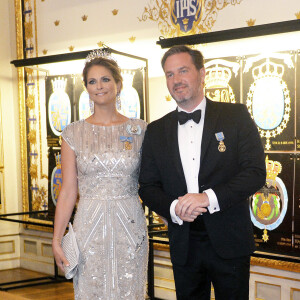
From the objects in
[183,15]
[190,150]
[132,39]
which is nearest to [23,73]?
[132,39]

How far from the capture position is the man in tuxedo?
6.64ft

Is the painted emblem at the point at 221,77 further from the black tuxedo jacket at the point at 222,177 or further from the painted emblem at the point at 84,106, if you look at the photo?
the painted emblem at the point at 84,106

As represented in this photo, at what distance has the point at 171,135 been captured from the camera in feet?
7.25

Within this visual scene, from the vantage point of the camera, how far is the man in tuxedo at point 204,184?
6.64 ft

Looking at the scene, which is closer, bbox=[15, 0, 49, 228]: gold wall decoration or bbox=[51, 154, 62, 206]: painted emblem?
bbox=[51, 154, 62, 206]: painted emblem

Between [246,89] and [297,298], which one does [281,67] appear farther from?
[297,298]

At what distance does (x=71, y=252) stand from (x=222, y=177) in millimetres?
936

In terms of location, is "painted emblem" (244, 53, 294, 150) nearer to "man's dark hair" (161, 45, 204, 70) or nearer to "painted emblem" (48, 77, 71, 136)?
"man's dark hair" (161, 45, 204, 70)

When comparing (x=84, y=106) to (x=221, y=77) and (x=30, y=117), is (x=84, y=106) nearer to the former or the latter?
(x=30, y=117)

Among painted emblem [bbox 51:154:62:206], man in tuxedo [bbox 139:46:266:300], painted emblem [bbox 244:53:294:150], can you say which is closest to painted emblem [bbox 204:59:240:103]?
→ painted emblem [bbox 244:53:294:150]

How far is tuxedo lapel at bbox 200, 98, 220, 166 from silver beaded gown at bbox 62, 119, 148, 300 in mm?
579

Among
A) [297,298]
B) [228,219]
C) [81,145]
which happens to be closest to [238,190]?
[228,219]

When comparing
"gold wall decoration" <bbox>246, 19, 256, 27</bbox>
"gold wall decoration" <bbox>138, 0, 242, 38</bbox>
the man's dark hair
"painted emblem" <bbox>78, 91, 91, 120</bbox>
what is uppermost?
"gold wall decoration" <bbox>138, 0, 242, 38</bbox>

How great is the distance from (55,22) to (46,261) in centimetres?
255
